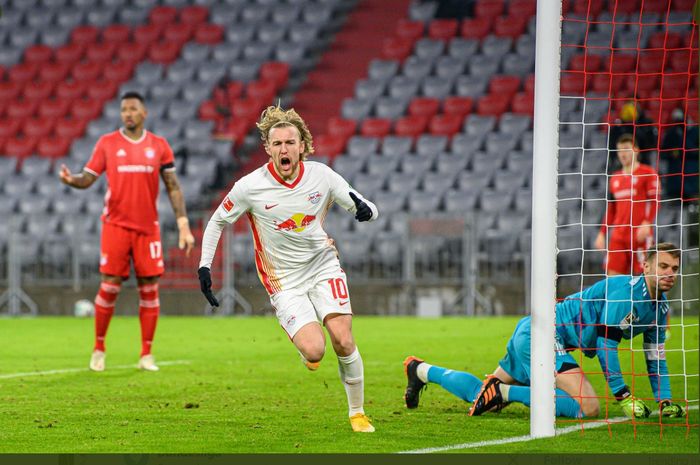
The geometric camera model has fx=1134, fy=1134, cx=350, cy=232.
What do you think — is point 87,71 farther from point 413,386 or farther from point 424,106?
point 413,386

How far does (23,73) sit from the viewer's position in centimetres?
2652

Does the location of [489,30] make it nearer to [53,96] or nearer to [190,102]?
[190,102]

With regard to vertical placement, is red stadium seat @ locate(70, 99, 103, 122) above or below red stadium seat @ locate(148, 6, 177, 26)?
below

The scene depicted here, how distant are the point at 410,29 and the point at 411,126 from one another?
3104mm

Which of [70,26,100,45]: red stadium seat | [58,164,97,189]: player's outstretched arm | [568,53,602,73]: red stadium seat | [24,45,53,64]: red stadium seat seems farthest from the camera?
[70,26,100,45]: red stadium seat

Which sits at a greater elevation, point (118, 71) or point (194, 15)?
point (194, 15)

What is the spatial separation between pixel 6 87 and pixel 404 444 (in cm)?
2263

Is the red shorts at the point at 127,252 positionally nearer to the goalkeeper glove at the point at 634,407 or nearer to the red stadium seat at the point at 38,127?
the goalkeeper glove at the point at 634,407

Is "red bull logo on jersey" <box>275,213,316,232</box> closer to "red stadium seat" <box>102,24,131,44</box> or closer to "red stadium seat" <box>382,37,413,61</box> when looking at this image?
"red stadium seat" <box>382,37,413,61</box>

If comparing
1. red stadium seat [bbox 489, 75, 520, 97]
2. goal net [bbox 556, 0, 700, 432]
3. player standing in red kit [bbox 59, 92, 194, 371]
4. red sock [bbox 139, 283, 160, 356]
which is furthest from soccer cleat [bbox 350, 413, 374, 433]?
red stadium seat [bbox 489, 75, 520, 97]

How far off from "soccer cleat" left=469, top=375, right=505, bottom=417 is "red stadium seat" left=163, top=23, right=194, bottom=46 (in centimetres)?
2073

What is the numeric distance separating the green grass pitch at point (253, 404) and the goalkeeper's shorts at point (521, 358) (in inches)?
10.2

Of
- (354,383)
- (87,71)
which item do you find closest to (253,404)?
(354,383)

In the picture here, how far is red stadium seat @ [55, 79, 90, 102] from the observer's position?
2565 centimetres
